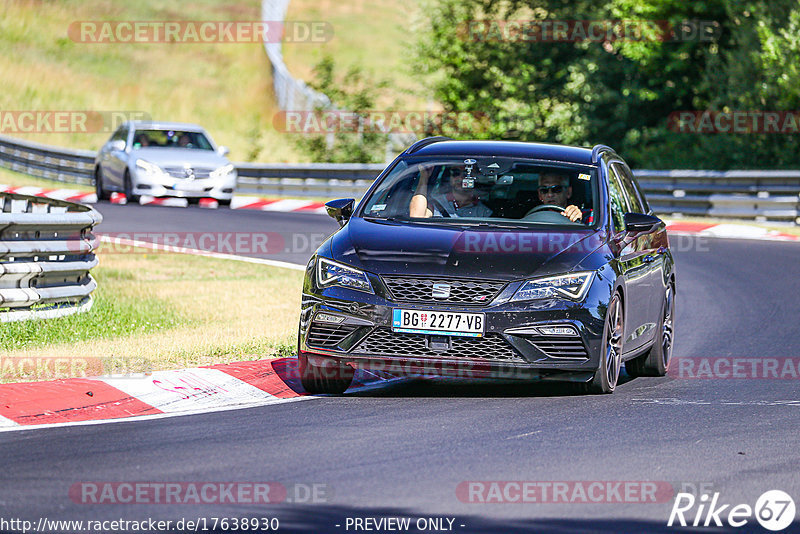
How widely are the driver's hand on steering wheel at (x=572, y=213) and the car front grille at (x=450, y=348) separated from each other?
143 cm

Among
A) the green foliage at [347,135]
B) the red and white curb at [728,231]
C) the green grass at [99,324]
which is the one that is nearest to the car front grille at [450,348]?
the green grass at [99,324]

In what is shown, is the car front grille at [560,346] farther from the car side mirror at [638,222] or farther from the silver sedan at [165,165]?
the silver sedan at [165,165]

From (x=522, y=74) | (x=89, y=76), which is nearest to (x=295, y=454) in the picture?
(x=522, y=74)

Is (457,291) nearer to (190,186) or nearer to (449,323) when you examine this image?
(449,323)

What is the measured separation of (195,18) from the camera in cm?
8669

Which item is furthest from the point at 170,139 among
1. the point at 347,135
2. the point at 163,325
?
the point at 163,325

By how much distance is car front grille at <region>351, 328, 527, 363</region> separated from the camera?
859 centimetres

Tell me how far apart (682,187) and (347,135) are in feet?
52.3

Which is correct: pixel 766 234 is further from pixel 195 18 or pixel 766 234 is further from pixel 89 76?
pixel 195 18

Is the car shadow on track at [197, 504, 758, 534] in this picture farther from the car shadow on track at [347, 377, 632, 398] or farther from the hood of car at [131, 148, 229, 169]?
the hood of car at [131, 148, 229, 169]

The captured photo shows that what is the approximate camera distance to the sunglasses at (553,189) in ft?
32.4

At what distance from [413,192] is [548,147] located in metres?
1.24

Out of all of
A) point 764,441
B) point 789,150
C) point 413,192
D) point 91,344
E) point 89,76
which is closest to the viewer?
point 764,441

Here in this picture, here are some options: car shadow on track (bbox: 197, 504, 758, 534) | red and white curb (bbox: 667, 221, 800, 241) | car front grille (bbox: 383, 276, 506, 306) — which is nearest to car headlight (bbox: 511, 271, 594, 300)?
car front grille (bbox: 383, 276, 506, 306)
